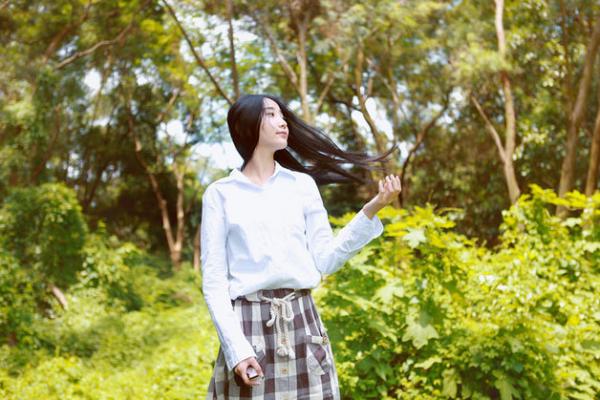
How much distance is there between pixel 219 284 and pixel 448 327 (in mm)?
2753

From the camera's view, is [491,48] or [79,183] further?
[79,183]

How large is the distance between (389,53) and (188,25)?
486cm

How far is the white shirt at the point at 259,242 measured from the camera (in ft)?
6.83

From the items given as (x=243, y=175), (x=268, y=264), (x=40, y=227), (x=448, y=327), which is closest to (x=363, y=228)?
(x=268, y=264)

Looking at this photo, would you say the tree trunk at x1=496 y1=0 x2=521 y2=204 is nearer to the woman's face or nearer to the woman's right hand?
the woman's face

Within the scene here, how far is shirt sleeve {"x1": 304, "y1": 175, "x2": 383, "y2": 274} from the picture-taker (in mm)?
2152

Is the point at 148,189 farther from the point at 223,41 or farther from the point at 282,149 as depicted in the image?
the point at 282,149

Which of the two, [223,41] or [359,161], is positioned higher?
[223,41]

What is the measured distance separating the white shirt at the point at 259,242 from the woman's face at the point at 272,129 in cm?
10

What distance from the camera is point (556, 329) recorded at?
14.6 ft

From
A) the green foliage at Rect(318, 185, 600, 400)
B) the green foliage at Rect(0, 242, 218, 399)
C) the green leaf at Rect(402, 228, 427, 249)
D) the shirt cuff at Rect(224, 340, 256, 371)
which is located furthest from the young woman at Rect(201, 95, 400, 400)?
the green foliage at Rect(0, 242, 218, 399)

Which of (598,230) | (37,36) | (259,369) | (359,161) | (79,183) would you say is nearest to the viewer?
(259,369)

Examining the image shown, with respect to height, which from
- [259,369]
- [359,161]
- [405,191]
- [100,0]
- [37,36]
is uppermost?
[100,0]

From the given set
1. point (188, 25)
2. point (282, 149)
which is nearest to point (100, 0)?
point (188, 25)
